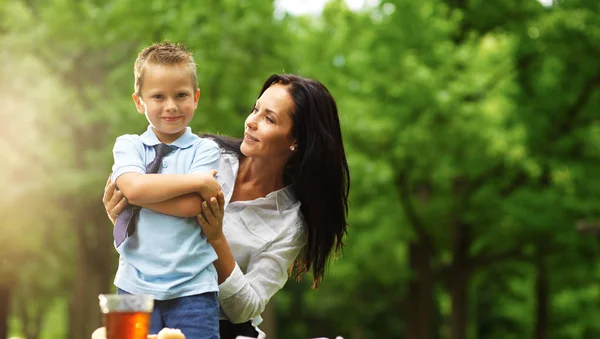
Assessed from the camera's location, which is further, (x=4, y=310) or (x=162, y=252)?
(x=4, y=310)

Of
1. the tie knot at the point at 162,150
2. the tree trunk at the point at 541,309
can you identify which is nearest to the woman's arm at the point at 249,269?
the tie knot at the point at 162,150

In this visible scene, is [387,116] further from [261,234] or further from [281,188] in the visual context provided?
[261,234]

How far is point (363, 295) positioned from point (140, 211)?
93.6ft

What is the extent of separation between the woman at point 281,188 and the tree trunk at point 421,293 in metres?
16.1

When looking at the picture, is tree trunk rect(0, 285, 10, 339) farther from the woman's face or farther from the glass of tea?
the glass of tea

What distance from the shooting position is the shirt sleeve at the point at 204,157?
3646 millimetres

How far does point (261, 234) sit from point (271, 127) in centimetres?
49

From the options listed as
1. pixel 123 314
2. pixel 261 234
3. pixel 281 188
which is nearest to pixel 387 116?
pixel 281 188

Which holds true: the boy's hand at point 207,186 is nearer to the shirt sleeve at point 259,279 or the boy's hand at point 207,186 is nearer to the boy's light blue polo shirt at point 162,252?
the boy's light blue polo shirt at point 162,252

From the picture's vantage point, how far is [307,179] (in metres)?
4.46

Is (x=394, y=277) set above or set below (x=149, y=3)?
below

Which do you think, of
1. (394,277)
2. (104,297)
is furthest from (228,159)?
(394,277)

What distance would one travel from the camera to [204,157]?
3.68m

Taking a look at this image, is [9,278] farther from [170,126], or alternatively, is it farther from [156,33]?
[170,126]
